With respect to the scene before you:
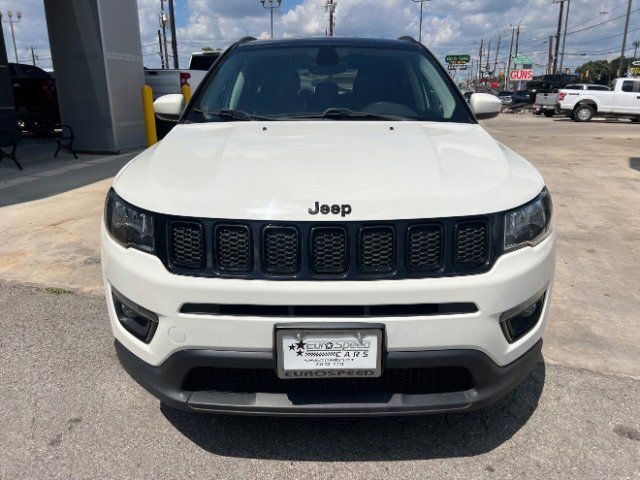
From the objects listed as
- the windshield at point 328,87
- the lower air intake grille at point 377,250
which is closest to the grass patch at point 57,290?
the windshield at point 328,87

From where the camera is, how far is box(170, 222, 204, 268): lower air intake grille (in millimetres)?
1852

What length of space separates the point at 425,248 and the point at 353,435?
96 centimetres

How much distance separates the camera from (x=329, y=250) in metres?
1.82

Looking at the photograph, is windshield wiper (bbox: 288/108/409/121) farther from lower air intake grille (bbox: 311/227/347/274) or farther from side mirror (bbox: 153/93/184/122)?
lower air intake grille (bbox: 311/227/347/274)

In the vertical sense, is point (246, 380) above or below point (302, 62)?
below

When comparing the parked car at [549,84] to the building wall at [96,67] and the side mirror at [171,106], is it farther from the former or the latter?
the side mirror at [171,106]

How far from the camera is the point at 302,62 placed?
129 inches

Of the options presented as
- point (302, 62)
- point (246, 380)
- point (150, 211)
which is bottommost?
point (246, 380)

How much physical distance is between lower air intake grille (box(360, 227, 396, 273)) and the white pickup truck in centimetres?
2499

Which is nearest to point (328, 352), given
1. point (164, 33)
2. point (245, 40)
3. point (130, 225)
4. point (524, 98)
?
point (130, 225)

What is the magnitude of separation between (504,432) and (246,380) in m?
1.19

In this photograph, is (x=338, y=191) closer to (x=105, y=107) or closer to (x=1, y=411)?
(x=1, y=411)

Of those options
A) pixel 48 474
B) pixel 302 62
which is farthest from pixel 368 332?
pixel 302 62

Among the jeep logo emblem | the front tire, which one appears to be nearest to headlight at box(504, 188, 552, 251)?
the jeep logo emblem
